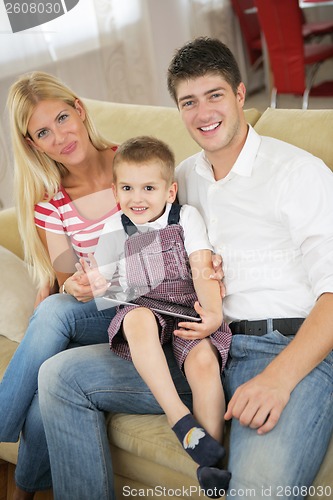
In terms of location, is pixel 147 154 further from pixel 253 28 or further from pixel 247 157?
pixel 253 28

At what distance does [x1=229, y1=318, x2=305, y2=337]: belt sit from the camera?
1615 mm

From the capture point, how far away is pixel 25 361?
179 centimetres

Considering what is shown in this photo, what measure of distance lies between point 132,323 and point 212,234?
301 millimetres

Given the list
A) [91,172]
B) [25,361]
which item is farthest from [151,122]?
[25,361]

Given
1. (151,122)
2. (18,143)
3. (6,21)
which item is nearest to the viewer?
(18,143)

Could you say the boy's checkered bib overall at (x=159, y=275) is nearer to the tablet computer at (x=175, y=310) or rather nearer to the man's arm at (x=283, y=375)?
the tablet computer at (x=175, y=310)

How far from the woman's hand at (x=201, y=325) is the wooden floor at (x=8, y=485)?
716mm

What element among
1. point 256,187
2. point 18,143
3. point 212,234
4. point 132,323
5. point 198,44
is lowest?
point 132,323

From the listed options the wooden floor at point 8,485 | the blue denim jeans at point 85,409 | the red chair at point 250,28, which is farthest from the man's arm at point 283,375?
the red chair at point 250,28

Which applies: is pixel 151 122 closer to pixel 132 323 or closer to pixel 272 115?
pixel 272 115

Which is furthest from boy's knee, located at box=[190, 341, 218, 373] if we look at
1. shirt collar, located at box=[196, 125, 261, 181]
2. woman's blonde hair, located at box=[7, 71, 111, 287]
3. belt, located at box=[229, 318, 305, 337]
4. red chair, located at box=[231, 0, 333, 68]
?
red chair, located at box=[231, 0, 333, 68]

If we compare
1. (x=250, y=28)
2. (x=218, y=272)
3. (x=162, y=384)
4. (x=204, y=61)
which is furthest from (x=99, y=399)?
(x=250, y=28)

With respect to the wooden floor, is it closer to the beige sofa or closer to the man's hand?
the beige sofa

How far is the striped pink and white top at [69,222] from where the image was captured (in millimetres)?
1937
